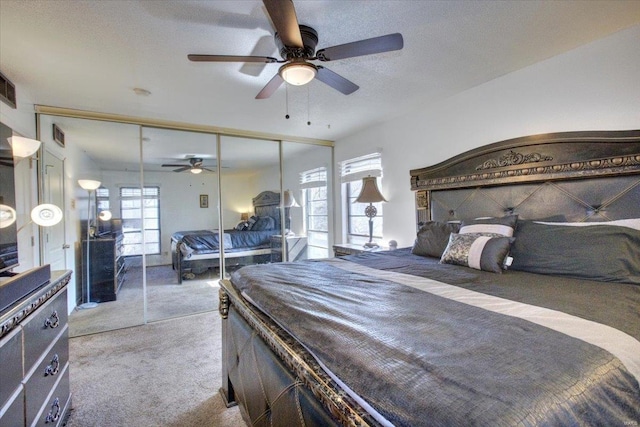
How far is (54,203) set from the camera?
345cm

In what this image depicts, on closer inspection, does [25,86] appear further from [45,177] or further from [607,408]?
[607,408]

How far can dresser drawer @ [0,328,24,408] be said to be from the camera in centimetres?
108

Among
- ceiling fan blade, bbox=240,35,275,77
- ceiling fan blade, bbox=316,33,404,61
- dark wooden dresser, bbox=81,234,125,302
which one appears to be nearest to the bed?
ceiling fan blade, bbox=316,33,404,61

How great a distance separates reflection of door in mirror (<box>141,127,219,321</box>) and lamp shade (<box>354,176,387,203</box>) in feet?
6.72

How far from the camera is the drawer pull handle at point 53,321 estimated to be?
153 cm

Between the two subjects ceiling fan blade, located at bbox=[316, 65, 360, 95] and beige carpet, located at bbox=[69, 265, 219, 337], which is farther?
beige carpet, located at bbox=[69, 265, 219, 337]

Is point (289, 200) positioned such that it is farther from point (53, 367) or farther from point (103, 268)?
point (53, 367)

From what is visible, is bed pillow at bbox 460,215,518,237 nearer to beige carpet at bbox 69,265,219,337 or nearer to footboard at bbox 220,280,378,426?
footboard at bbox 220,280,378,426

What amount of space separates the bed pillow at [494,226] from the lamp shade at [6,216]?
2.97 metres

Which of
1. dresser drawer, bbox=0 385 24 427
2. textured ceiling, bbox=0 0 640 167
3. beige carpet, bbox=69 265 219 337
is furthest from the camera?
beige carpet, bbox=69 265 219 337

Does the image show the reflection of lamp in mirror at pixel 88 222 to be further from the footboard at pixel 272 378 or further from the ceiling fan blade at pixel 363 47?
the ceiling fan blade at pixel 363 47

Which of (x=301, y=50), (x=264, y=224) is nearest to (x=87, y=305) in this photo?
(x=264, y=224)

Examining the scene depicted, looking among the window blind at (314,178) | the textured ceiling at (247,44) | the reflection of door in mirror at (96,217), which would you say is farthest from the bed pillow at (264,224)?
the textured ceiling at (247,44)

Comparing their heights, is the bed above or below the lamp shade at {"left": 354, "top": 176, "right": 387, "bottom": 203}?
below
